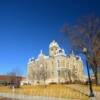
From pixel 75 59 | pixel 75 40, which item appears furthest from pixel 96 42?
pixel 75 59

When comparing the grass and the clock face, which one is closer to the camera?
the grass

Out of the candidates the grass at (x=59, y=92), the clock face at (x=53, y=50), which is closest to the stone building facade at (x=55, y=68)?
the clock face at (x=53, y=50)

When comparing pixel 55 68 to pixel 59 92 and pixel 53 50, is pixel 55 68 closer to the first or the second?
pixel 53 50

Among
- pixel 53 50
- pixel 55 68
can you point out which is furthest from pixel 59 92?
pixel 53 50

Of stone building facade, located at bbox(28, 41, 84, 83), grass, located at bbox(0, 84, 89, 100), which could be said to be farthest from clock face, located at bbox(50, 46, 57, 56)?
grass, located at bbox(0, 84, 89, 100)

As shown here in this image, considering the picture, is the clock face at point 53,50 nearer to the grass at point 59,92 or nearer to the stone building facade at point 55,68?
the stone building facade at point 55,68

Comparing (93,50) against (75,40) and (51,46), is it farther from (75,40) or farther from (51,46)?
(51,46)

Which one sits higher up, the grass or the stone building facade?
the stone building facade

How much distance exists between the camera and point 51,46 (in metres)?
101

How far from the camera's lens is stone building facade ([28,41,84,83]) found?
89.7 meters

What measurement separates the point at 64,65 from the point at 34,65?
52.4 feet

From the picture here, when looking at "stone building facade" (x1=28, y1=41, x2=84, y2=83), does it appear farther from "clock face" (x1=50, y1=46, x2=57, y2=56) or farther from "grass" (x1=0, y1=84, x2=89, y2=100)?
"grass" (x1=0, y1=84, x2=89, y2=100)

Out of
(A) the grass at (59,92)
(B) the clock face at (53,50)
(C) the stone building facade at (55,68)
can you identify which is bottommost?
(A) the grass at (59,92)

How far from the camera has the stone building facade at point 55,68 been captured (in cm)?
8974
